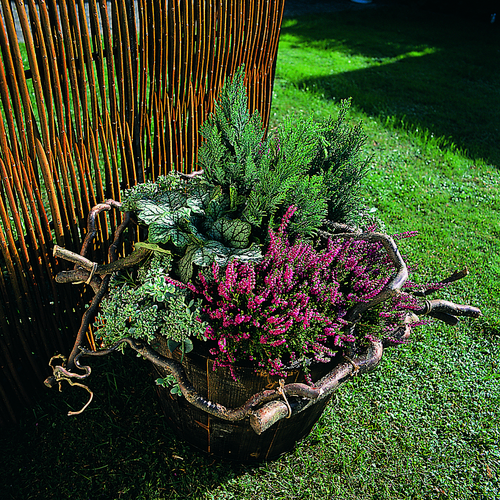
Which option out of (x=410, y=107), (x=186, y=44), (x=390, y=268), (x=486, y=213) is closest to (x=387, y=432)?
(x=390, y=268)

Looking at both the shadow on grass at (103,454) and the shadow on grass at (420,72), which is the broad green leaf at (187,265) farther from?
the shadow on grass at (420,72)

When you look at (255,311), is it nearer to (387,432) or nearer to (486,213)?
(387,432)

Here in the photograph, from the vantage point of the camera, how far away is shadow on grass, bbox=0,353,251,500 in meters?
2.09

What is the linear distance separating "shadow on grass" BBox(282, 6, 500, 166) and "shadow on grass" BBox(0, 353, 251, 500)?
489 cm

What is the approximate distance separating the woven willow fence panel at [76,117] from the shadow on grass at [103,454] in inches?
7.8

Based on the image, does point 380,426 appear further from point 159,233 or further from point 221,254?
point 159,233

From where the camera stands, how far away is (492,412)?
265 cm

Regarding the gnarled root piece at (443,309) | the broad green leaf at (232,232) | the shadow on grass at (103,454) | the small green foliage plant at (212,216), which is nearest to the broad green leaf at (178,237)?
the small green foliage plant at (212,216)

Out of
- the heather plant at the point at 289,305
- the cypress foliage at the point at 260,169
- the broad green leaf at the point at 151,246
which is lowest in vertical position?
the heather plant at the point at 289,305

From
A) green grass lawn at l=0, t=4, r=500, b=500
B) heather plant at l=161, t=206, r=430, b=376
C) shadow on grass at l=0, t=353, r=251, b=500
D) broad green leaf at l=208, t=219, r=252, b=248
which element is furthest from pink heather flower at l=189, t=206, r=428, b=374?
shadow on grass at l=0, t=353, r=251, b=500

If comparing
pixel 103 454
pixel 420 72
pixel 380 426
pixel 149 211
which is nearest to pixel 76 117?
pixel 149 211

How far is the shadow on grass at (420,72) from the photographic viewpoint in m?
5.92

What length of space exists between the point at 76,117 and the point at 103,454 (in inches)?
67.0

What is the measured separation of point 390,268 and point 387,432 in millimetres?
1136
